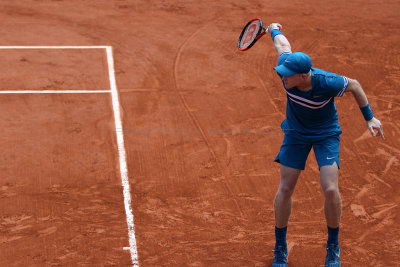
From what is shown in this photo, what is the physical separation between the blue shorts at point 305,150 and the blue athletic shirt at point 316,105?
6cm

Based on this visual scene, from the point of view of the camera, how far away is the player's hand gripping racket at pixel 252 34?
291 inches

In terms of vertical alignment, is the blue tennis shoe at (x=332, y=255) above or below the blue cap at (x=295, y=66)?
below

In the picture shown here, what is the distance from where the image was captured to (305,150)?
6551 mm

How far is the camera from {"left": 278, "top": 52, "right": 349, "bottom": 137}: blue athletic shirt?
6234 mm

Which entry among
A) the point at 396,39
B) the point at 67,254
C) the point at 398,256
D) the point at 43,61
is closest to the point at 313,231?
the point at 398,256

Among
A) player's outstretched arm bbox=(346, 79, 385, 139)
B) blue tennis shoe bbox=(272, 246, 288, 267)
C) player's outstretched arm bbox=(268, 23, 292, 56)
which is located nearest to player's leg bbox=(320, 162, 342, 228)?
player's outstretched arm bbox=(346, 79, 385, 139)

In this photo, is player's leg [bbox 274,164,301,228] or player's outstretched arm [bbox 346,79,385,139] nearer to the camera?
player's outstretched arm [bbox 346,79,385,139]

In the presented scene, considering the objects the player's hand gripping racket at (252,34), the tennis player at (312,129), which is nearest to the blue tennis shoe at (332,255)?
the tennis player at (312,129)

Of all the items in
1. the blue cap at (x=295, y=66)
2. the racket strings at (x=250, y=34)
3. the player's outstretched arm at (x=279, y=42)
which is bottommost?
the blue cap at (x=295, y=66)

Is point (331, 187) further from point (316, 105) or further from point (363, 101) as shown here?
point (363, 101)

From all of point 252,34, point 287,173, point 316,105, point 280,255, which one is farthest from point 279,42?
point 280,255

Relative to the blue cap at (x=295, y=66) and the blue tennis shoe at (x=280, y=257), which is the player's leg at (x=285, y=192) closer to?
the blue tennis shoe at (x=280, y=257)

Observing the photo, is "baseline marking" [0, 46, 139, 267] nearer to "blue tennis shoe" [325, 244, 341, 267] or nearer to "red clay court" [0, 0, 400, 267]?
"red clay court" [0, 0, 400, 267]

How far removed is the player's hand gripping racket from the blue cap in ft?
3.99
